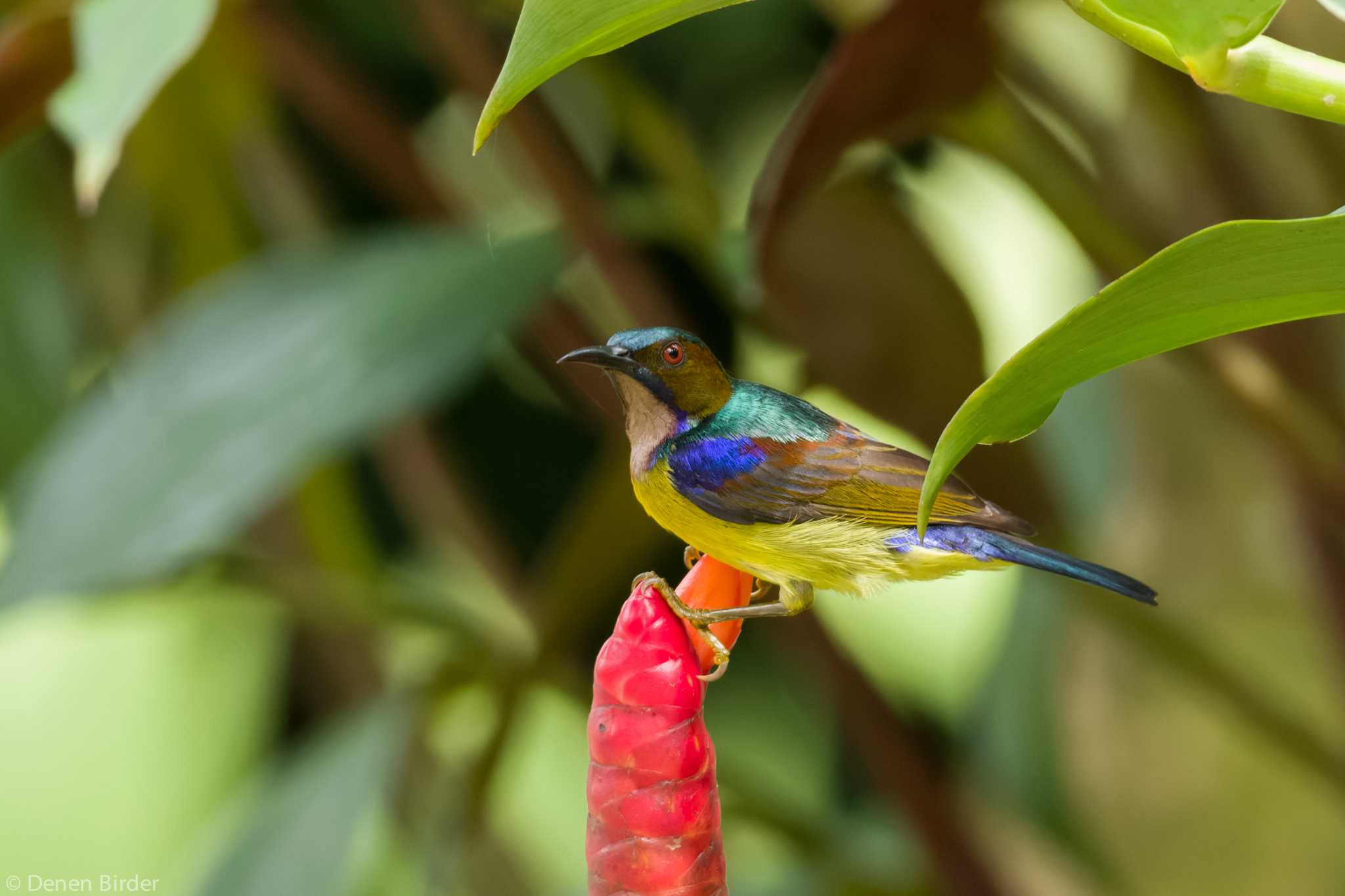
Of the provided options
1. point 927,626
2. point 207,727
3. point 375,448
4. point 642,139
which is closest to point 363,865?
point 207,727

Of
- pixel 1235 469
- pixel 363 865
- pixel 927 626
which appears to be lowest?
pixel 363 865

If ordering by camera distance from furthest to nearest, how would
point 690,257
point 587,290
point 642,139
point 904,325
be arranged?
1. point 690,257
2. point 642,139
3. point 587,290
4. point 904,325

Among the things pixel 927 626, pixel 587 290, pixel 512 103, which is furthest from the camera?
pixel 927 626

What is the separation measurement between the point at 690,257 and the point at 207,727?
60cm

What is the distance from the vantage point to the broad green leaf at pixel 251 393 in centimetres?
71

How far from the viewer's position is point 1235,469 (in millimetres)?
1006

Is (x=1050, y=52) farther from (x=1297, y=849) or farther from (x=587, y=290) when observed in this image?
(x=1297, y=849)

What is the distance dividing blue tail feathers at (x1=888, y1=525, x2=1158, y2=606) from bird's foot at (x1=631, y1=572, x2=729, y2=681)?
0.04 m

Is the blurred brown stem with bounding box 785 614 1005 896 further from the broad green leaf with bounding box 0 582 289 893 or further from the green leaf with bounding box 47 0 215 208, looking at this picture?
the broad green leaf with bounding box 0 582 289 893

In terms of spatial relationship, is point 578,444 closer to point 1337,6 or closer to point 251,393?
point 251,393

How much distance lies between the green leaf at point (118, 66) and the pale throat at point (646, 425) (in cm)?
27

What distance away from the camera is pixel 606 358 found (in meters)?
0.26

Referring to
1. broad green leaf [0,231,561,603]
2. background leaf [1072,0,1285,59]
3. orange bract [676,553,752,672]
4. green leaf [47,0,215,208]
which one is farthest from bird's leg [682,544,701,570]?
broad green leaf [0,231,561,603]

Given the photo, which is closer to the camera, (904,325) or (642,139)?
(904,325)
